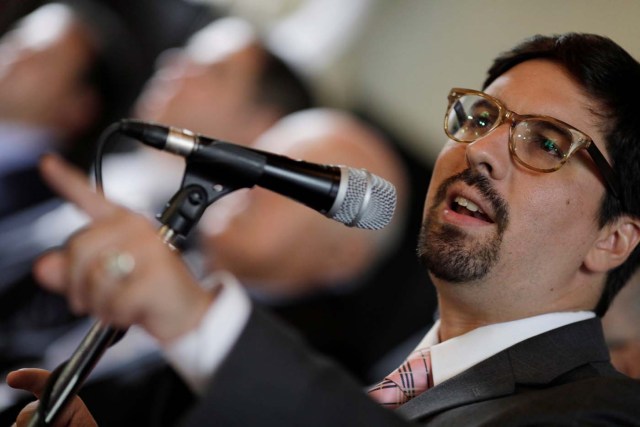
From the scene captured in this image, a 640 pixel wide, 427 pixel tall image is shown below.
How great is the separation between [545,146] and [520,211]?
137 mm

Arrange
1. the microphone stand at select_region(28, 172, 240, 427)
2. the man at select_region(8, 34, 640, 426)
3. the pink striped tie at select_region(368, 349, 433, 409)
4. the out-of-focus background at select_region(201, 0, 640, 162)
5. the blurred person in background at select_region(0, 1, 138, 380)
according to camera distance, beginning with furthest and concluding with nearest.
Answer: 1. the out-of-focus background at select_region(201, 0, 640, 162)
2. the blurred person in background at select_region(0, 1, 138, 380)
3. the pink striped tie at select_region(368, 349, 433, 409)
4. the man at select_region(8, 34, 640, 426)
5. the microphone stand at select_region(28, 172, 240, 427)

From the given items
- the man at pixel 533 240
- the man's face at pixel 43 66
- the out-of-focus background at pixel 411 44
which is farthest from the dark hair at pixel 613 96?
the man's face at pixel 43 66

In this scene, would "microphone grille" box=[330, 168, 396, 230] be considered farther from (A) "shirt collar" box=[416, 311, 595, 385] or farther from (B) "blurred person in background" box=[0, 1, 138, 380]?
(B) "blurred person in background" box=[0, 1, 138, 380]

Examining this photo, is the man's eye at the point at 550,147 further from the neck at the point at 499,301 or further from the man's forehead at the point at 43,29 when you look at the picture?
the man's forehead at the point at 43,29

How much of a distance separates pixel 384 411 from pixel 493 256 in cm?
61

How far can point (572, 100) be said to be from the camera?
1.66 m

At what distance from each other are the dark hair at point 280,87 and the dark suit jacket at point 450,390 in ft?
8.15

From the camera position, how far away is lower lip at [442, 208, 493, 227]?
5.34ft

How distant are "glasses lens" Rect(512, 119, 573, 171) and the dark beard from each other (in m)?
0.09

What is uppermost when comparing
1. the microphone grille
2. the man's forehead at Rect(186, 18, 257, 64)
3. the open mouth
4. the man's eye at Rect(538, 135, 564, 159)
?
the man's eye at Rect(538, 135, 564, 159)

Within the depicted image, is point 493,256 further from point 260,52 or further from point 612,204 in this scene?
point 260,52

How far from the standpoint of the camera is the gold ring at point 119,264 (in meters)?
0.94

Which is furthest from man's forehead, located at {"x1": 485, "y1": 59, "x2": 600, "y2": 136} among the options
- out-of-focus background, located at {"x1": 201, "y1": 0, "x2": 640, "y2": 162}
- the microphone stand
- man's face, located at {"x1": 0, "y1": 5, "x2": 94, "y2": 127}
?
man's face, located at {"x1": 0, "y1": 5, "x2": 94, "y2": 127}

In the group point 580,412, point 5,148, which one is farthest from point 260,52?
point 580,412
